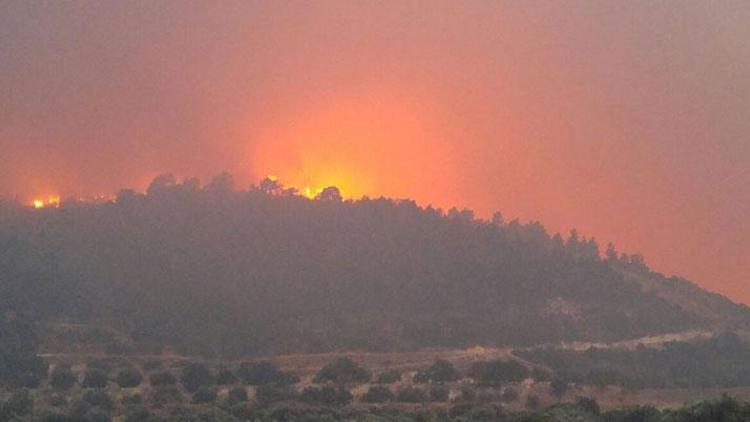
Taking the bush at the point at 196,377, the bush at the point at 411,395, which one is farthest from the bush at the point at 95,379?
the bush at the point at 411,395

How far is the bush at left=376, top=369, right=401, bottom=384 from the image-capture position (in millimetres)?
45688

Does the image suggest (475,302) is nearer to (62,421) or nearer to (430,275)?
(430,275)

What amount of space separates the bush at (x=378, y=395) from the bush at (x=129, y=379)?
1241cm

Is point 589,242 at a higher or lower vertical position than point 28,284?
higher

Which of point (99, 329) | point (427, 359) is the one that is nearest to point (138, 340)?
point (99, 329)

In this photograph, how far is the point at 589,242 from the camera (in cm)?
8519

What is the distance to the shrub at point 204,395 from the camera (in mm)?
39781

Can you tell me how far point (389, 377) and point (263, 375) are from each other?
726 centimetres

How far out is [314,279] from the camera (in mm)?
64625

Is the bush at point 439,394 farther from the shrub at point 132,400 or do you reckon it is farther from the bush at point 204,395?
the shrub at point 132,400

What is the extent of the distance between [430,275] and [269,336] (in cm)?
1676

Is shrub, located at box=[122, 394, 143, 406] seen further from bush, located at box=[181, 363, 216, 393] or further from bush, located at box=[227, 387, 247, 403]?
bush, located at box=[227, 387, 247, 403]

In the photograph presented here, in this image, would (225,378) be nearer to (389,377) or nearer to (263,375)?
(263,375)

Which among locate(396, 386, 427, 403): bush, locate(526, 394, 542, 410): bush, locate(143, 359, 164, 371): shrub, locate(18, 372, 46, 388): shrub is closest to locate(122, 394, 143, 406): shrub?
locate(18, 372, 46, 388): shrub
